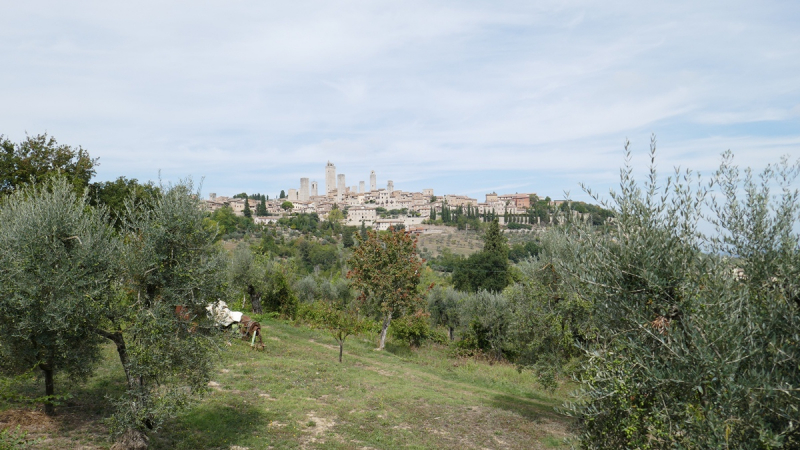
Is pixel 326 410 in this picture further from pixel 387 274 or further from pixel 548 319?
pixel 387 274

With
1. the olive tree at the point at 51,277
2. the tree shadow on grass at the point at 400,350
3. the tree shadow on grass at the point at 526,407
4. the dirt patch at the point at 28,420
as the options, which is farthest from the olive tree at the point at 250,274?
the olive tree at the point at 51,277

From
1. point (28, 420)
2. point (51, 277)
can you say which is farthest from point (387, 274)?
point (51, 277)

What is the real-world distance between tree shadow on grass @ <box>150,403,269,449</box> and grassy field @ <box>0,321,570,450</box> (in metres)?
0.03

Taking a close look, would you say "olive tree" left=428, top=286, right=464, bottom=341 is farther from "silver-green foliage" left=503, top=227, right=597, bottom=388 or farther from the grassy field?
"silver-green foliage" left=503, top=227, right=597, bottom=388

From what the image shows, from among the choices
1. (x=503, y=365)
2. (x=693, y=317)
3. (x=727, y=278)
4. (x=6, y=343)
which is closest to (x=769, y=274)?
(x=727, y=278)

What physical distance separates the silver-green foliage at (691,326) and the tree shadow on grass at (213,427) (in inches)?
344

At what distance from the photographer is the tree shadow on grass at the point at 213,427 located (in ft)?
34.3

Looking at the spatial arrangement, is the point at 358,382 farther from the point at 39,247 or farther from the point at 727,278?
the point at 727,278

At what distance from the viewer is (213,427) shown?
11.4 metres

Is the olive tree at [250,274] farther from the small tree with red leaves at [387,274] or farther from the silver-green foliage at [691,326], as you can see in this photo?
the silver-green foliage at [691,326]

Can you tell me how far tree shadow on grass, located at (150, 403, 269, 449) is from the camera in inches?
412

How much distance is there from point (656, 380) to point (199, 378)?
336 inches

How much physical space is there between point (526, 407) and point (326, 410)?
24.4 ft

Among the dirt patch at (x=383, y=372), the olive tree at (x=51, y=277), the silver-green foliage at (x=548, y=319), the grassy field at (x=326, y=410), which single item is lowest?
the dirt patch at (x=383, y=372)
